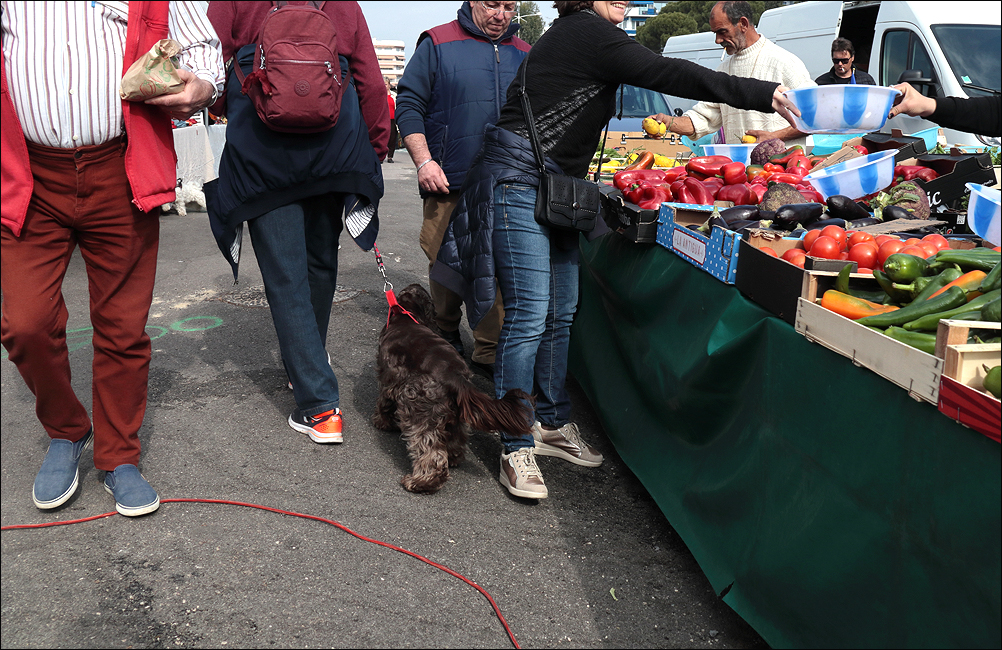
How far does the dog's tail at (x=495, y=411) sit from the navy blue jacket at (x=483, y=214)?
34 cm

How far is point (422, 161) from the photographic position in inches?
176

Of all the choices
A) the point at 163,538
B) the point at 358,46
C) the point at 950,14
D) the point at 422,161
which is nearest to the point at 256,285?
the point at 422,161

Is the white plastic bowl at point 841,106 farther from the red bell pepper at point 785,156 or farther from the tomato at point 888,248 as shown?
the red bell pepper at point 785,156

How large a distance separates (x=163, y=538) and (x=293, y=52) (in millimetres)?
1987

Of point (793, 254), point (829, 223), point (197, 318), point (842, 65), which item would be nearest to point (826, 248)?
point (793, 254)

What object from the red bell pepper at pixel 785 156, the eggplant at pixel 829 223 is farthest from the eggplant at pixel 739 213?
the red bell pepper at pixel 785 156

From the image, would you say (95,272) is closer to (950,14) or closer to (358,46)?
(358,46)

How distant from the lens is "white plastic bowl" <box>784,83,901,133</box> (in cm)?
301

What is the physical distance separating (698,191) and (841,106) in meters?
1.05

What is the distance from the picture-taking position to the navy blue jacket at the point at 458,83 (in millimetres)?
4418

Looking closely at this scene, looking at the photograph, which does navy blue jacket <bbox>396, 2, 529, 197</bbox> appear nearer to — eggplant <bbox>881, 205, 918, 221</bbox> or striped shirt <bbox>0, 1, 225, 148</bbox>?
striped shirt <bbox>0, 1, 225, 148</bbox>

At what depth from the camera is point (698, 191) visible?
13.2 ft

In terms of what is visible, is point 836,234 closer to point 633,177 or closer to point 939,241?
point 939,241

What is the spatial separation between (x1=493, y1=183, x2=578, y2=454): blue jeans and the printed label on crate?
462mm
